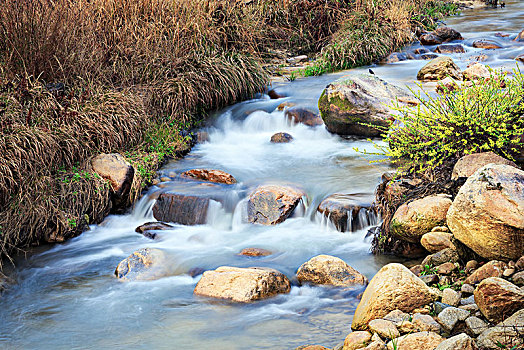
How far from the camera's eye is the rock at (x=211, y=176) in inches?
278

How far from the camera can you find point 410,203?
15.9 feet

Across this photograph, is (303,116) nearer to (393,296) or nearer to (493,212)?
(493,212)

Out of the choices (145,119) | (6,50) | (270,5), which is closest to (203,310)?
(145,119)

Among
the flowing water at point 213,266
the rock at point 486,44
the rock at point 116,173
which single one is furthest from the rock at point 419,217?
the rock at point 486,44

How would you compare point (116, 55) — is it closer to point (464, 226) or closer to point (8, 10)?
point (8, 10)

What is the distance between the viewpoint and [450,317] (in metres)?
3.31

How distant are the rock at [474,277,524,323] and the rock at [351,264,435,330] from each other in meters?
0.47

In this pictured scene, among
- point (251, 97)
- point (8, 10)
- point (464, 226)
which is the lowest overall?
point (464, 226)

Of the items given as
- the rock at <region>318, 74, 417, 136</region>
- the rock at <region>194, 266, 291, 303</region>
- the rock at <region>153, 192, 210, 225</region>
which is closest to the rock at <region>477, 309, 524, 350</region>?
the rock at <region>194, 266, 291, 303</region>

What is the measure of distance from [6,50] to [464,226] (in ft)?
19.7

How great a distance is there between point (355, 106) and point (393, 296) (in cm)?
479

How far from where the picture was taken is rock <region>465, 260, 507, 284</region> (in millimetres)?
3805

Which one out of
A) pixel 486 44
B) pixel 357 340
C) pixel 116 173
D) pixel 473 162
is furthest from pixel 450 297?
pixel 486 44

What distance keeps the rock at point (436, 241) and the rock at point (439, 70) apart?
624 cm
